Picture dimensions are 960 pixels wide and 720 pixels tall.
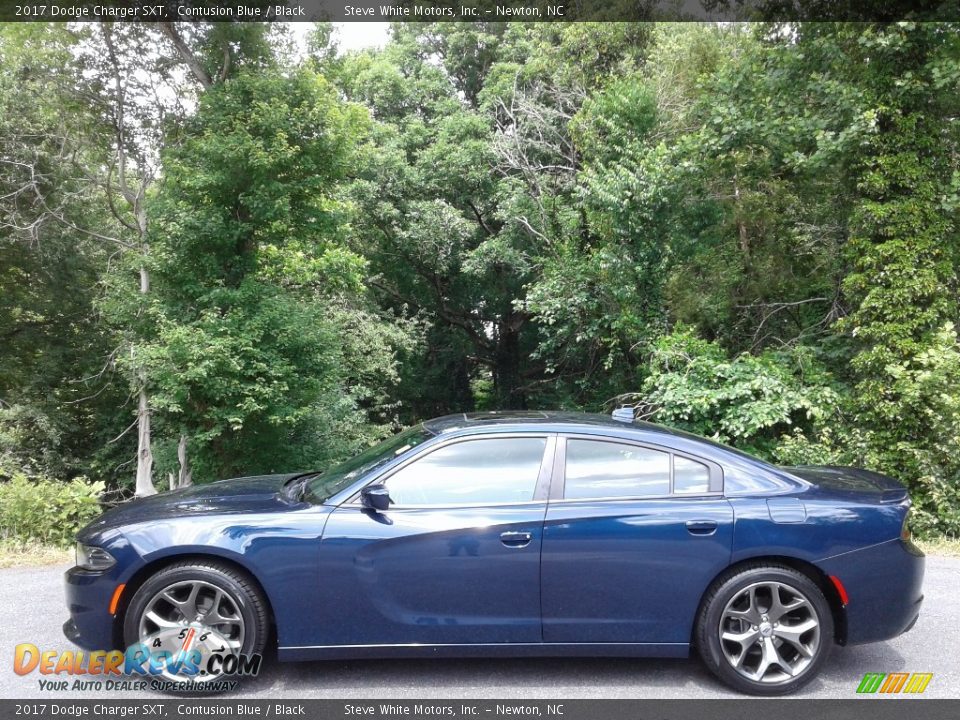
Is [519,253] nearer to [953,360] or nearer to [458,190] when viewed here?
[458,190]

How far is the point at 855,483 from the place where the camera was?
4.16 m

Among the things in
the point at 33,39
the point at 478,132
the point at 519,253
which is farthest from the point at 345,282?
the point at 33,39

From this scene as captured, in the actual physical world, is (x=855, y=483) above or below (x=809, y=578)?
above

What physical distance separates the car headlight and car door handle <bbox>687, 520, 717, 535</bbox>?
2945mm

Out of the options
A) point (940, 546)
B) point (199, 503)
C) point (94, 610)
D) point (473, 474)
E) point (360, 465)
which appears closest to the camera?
point (94, 610)

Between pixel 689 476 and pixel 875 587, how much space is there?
42.4 inches

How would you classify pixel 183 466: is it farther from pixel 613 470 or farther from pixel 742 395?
pixel 613 470

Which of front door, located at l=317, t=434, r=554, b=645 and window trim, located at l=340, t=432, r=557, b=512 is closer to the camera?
front door, located at l=317, t=434, r=554, b=645

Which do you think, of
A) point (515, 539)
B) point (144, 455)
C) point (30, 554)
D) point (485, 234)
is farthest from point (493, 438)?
point (144, 455)

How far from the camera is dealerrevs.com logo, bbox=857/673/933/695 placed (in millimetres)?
3701

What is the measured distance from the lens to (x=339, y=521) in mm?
3705

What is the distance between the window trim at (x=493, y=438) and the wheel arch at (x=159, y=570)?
0.59 metres
